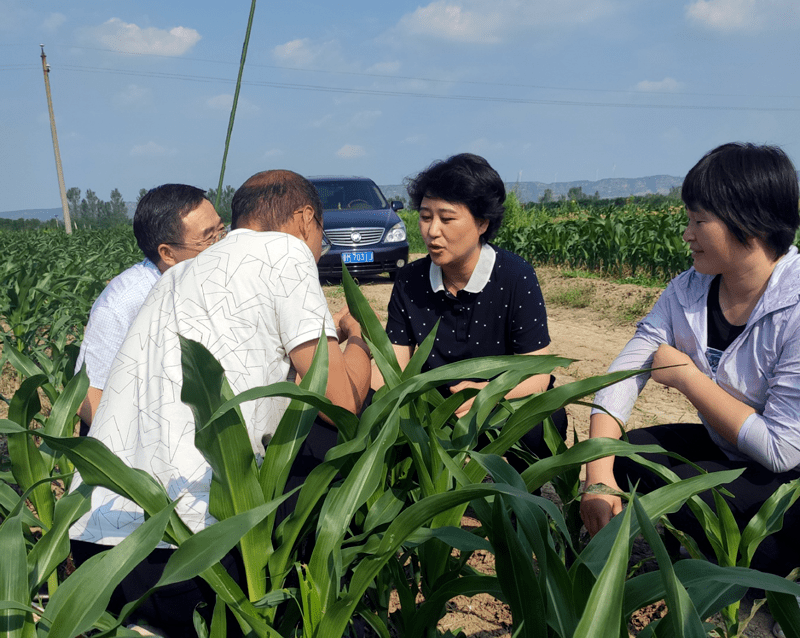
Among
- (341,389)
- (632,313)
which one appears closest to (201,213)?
(341,389)

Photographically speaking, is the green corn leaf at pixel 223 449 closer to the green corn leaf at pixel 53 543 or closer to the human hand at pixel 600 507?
the green corn leaf at pixel 53 543

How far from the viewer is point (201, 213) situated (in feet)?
7.81

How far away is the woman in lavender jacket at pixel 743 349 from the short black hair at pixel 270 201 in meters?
1.07

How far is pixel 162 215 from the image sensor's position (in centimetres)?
233

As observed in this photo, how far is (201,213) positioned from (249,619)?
1621 mm

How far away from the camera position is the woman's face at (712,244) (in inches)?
71.7

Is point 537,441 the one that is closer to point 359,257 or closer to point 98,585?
point 98,585

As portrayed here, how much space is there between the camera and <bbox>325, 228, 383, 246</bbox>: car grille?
992 centimetres

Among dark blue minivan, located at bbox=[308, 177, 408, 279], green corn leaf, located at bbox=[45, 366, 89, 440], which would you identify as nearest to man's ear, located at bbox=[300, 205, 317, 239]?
green corn leaf, located at bbox=[45, 366, 89, 440]

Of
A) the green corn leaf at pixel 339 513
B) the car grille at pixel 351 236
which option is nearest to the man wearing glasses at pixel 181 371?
the green corn leaf at pixel 339 513

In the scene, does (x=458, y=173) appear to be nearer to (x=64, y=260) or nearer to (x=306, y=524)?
(x=306, y=524)

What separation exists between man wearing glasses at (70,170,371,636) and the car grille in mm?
8418

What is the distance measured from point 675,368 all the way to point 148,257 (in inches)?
73.0

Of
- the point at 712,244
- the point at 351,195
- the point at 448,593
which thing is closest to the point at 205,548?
the point at 448,593
